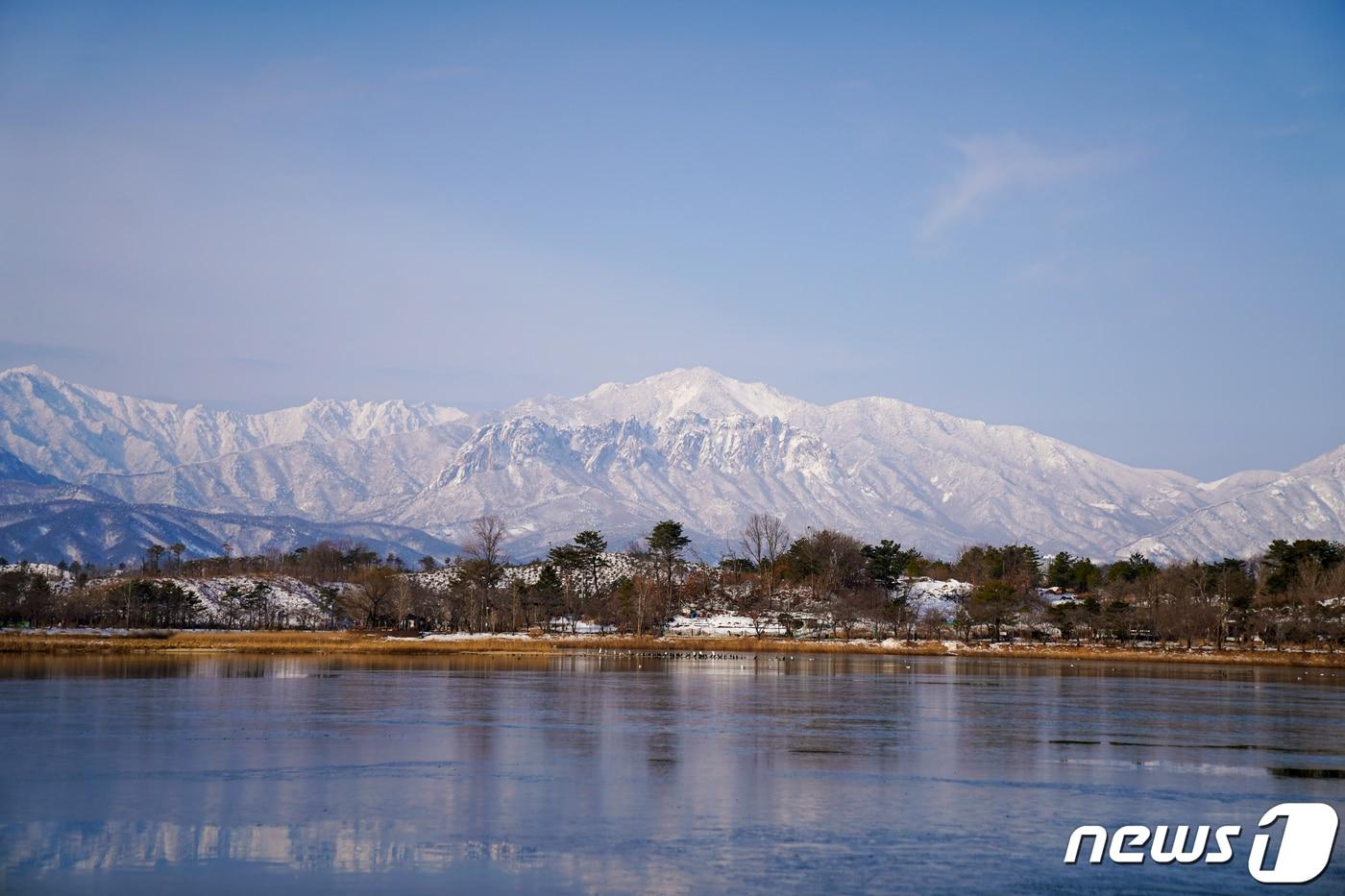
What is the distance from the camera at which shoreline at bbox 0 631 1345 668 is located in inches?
4193

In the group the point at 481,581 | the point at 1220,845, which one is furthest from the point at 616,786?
the point at 481,581

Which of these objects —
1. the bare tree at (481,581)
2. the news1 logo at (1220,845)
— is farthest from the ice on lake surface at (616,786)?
the bare tree at (481,581)

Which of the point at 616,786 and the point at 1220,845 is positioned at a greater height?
the point at 616,786

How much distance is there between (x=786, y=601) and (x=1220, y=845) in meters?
129

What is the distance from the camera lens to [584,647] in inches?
4641

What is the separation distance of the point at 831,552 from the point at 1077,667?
69.6 m

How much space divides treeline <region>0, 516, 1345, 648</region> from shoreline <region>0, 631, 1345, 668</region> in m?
8.10

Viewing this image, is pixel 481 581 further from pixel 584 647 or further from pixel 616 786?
pixel 616 786

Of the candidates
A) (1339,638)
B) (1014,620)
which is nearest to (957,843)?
(1339,638)

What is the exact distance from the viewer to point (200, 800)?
28.5 meters

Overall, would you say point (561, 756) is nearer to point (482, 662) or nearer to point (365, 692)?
point (365, 692)

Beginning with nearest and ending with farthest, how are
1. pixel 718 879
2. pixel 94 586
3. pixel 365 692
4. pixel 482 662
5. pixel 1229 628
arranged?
pixel 718 879 → pixel 365 692 → pixel 482 662 → pixel 1229 628 → pixel 94 586

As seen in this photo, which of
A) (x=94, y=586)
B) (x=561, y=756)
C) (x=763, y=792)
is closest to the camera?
(x=763, y=792)

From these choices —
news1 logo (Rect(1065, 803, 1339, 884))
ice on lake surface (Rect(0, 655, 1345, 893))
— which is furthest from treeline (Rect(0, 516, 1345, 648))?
news1 logo (Rect(1065, 803, 1339, 884))
